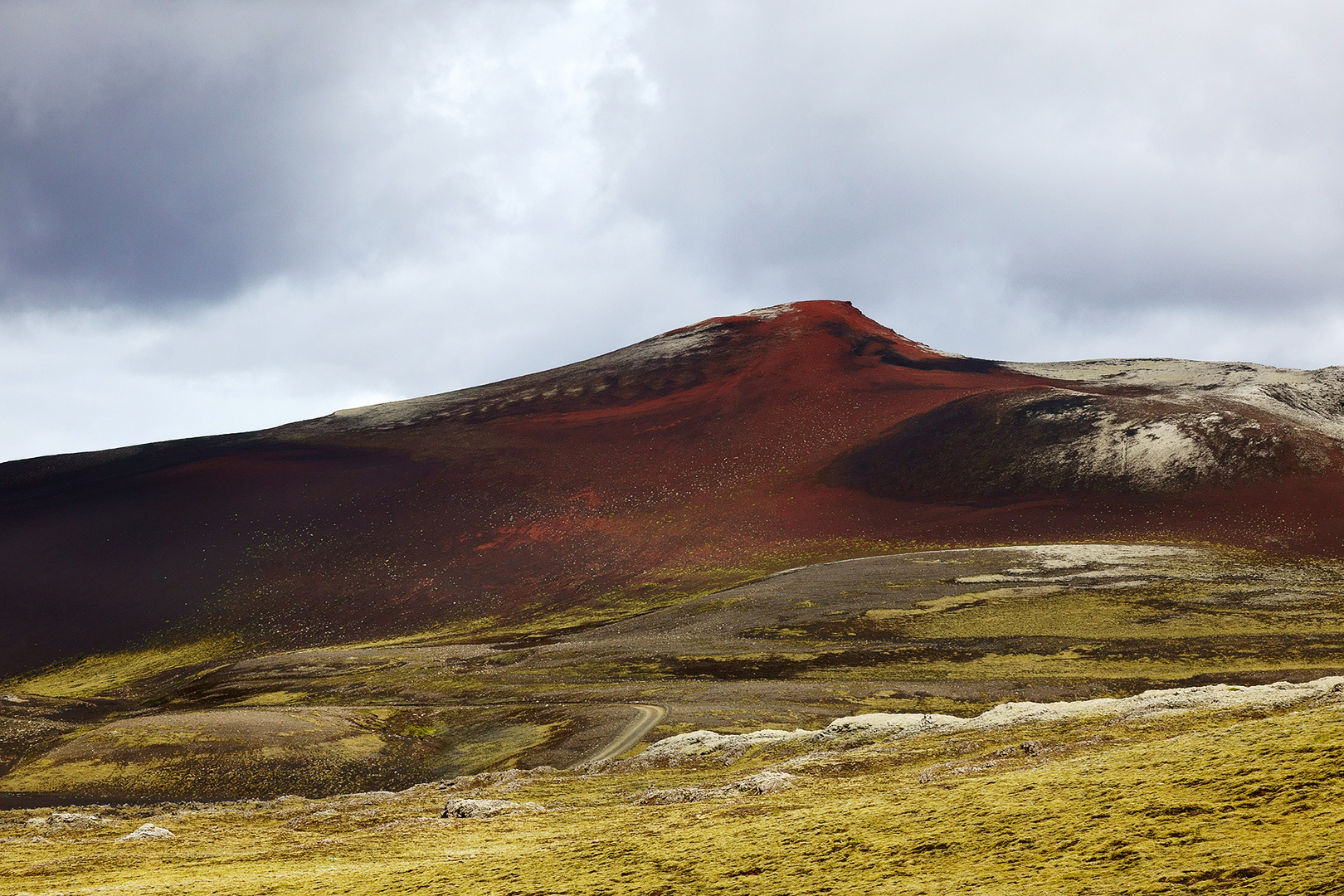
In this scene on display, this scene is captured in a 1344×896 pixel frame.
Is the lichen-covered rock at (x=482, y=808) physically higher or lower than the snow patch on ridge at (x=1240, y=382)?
lower

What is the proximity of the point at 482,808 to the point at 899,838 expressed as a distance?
13740mm

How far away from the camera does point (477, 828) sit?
20.2 meters

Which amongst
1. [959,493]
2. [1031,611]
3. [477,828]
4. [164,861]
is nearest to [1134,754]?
[477,828]

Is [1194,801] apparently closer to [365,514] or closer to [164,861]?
[164,861]

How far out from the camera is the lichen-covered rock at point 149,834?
23.3 meters

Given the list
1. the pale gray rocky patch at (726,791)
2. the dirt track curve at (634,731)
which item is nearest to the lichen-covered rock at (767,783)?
the pale gray rocky patch at (726,791)

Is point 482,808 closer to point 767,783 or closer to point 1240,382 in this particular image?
point 767,783

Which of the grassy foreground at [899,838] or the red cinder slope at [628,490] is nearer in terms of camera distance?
the grassy foreground at [899,838]

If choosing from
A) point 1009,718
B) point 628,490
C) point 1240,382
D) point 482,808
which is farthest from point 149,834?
point 1240,382

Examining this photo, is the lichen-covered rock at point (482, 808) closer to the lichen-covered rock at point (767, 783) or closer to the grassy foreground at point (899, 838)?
the grassy foreground at point (899, 838)

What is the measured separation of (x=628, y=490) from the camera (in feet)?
360

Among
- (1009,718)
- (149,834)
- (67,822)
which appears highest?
(149,834)

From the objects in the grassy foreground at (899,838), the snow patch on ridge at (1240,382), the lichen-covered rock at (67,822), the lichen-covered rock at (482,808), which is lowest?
the lichen-covered rock at (67,822)

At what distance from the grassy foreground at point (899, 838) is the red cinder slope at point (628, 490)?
68.0 metres
